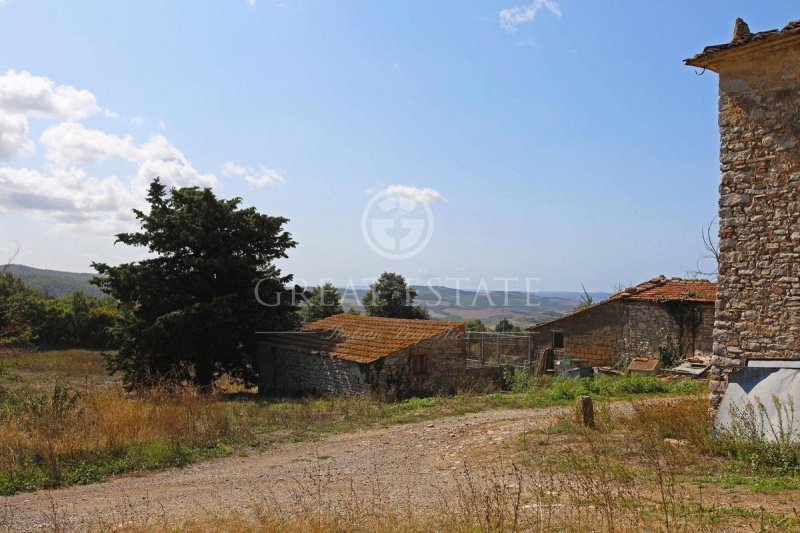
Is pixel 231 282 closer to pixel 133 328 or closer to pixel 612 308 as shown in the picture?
pixel 133 328

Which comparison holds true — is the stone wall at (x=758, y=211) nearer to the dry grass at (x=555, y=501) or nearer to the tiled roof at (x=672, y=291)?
the dry grass at (x=555, y=501)

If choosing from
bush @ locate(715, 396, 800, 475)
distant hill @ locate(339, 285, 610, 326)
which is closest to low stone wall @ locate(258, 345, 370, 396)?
distant hill @ locate(339, 285, 610, 326)

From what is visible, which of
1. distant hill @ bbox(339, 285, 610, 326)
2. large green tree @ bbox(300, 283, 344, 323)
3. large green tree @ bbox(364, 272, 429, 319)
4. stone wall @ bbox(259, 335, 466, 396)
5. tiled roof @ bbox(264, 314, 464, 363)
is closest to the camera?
stone wall @ bbox(259, 335, 466, 396)

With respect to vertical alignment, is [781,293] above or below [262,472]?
above

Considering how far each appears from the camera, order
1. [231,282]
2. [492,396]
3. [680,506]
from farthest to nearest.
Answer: [231,282]
[492,396]
[680,506]

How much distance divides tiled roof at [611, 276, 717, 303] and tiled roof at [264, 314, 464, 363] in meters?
7.77

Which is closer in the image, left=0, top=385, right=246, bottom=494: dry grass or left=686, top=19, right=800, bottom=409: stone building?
left=686, top=19, right=800, bottom=409: stone building

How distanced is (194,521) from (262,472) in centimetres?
306

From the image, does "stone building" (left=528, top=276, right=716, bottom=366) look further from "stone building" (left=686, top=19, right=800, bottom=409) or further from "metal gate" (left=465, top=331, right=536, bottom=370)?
"stone building" (left=686, top=19, right=800, bottom=409)

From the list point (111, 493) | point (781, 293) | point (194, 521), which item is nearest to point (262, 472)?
point (111, 493)

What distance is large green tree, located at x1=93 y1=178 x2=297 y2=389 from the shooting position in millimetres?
22625

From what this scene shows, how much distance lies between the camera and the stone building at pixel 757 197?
913 centimetres

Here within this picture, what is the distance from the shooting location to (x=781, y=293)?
9188 millimetres

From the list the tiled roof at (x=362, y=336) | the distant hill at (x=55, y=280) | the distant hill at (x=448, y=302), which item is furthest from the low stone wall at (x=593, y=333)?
the distant hill at (x=55, y=280)
